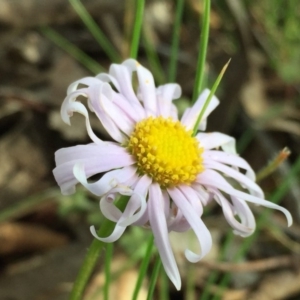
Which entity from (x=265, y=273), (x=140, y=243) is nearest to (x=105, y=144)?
A: (x=140, y=243)

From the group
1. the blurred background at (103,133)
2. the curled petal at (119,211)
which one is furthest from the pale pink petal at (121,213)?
the blurred background at (103,133)

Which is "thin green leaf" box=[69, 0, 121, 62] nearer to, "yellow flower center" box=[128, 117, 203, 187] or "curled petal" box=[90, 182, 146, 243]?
"yellow flower center" box=[128, 117, 203, 187]

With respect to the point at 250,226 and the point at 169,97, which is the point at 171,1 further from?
the point at 250,226

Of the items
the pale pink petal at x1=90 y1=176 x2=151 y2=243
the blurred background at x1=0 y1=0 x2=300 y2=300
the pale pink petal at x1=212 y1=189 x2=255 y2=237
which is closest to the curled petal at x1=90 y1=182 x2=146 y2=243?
the pale pink petal at x1=90 y1=176 x2=151 y2=243

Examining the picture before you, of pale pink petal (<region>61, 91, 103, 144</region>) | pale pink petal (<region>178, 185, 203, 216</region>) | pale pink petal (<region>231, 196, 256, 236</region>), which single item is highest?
pale pink petal (<region>61, 91, 103, 144</region>)

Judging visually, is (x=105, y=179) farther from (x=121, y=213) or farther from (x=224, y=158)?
(x=224, y=158)

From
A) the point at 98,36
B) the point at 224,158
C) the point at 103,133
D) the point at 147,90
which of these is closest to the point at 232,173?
the point at 224,158
